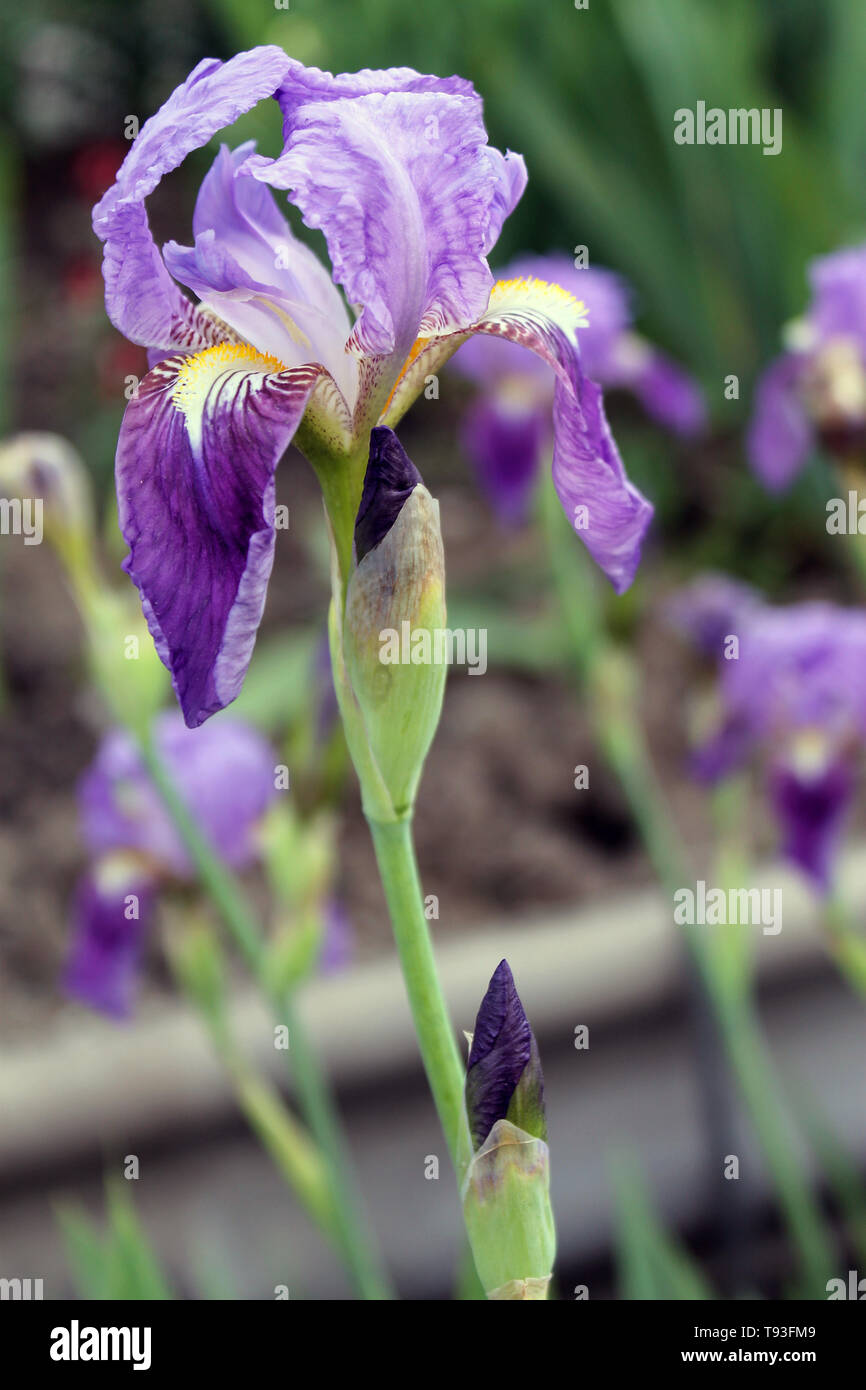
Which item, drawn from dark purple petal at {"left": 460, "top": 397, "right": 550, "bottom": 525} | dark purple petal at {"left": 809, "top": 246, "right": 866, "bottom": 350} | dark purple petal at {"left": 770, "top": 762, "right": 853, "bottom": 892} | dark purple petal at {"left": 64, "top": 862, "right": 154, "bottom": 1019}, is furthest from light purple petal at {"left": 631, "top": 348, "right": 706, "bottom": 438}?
dark purple petal at {"left": 64, "top": 862, "right": 154, "bottom": 1019}

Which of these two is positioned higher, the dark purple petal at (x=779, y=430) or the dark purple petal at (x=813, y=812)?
the dark purple petal at (x=779, y=430)

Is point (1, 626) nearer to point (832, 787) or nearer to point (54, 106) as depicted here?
point (832, 787)

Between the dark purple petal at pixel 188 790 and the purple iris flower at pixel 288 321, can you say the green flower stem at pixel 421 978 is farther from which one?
the dark purple petal at pixel 188 790

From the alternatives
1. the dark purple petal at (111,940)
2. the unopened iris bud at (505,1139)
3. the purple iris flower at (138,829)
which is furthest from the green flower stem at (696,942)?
the unopened iris bud at (505,1139)

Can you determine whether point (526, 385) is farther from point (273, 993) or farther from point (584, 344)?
point (273, 993)

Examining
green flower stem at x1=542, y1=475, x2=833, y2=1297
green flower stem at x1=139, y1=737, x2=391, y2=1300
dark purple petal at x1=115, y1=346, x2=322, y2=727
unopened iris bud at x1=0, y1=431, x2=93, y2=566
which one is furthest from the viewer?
green flower stem at x1=542, y1=475, x2=833, y2=1297

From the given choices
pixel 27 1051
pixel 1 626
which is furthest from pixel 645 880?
pixel 1 626

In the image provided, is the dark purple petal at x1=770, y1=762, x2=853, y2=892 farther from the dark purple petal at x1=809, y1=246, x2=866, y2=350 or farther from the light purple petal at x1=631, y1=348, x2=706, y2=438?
the light purple petal at x1=631, y1=348, x2=706, y2=438
